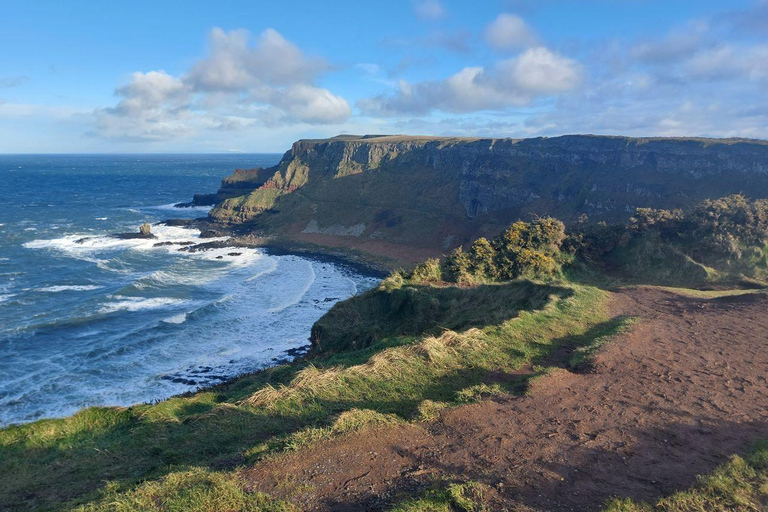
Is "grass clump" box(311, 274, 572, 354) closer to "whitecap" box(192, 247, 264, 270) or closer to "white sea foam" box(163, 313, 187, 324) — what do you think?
"white sea foam" box(163, 313, 187, 324)

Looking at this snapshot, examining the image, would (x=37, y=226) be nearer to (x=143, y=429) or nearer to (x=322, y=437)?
(x=143, y=429)

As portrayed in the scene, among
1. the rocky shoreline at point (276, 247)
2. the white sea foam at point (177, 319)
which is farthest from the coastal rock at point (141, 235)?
the white sea foam at point (177, 319)

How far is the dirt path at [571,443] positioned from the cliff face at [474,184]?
149ft

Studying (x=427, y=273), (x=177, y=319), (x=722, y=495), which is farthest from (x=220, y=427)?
(x=177, y=319)

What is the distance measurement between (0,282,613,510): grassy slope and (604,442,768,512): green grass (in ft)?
14.4

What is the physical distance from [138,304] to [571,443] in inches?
1394

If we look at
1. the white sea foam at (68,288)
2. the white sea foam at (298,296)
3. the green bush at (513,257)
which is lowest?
the white sea foam at (298,296)

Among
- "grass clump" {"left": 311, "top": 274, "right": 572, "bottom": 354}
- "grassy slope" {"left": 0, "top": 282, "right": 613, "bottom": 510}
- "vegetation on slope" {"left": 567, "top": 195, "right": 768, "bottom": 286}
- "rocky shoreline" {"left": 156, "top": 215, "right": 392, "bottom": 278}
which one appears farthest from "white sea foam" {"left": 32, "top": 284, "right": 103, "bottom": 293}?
"vegetation on slope" {"left": 567, "top": 195, "right": 768, "bottom": 286}

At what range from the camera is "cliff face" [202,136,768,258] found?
53000 mm

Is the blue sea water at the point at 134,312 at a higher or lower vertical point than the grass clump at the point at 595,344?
lower

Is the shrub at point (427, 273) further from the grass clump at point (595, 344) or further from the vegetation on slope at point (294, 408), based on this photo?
the grass clump at point (595, 344)

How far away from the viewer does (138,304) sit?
36.0 metres

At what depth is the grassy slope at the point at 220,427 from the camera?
7.79 metres

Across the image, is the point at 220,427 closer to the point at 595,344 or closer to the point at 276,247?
the point at 595,344
